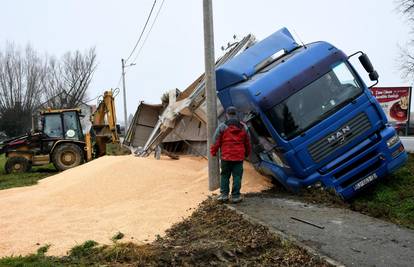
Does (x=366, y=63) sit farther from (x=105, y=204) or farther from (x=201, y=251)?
(x=105, y=204)

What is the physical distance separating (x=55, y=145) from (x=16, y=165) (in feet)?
5.73

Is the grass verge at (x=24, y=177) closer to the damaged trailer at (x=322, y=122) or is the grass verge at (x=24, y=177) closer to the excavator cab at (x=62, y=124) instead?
the excavator cab at (x=62, y=124)

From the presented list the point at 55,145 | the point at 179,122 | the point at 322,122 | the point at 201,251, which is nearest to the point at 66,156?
the point at 55,145

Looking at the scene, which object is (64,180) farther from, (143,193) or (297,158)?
(297,158)

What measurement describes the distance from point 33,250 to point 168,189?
178 inches

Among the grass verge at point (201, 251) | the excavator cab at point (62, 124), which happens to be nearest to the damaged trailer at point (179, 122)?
the excavator cab at point (62, 124)

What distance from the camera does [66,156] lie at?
2088 centimetres

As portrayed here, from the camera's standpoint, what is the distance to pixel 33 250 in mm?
7230

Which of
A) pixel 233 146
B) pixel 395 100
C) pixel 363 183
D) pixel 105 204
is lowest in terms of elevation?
pixel 105 204

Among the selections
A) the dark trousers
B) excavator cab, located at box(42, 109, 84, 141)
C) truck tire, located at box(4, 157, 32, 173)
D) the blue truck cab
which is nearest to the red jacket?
the dark trousers

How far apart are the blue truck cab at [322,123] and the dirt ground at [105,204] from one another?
198 centimetres

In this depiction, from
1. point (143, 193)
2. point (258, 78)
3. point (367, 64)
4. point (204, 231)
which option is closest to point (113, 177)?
point (143, 193)

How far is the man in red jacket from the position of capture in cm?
899

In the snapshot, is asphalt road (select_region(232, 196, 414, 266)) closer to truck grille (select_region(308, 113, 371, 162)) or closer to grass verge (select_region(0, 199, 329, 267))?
grass verge (select_region(0, 199, 329, 267))
